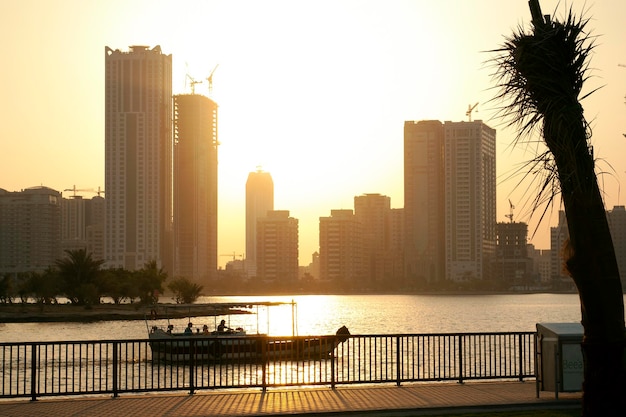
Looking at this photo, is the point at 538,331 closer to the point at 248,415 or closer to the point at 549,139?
the point at 248,415

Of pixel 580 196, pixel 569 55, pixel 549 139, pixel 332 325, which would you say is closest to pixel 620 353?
pixel 580 196

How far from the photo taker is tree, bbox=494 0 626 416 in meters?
11.2

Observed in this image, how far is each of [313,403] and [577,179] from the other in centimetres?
877

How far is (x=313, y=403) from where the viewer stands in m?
18.2

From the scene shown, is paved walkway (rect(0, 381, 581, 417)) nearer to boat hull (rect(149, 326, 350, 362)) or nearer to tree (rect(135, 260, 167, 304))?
boat hull (rect(149, 326, 350, 362))

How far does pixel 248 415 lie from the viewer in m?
16.8

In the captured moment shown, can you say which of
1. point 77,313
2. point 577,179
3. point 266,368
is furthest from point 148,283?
point 577,179

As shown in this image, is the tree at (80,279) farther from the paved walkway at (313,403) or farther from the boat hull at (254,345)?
the paved walkway at (313,403)

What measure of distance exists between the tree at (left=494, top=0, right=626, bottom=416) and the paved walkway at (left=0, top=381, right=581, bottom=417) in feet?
20.7

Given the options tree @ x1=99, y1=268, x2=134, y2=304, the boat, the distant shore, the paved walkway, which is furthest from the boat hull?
tree @ x1=99, y1=268, x2=134, y2=304

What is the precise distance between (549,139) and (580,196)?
90 cm

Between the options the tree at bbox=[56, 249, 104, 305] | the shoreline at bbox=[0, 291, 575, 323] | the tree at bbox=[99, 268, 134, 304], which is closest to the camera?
the shoreline at bbox=[0, 291, 575, 323]

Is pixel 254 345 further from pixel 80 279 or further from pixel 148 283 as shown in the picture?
pixel 148 283

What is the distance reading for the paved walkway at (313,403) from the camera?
17203 mm
